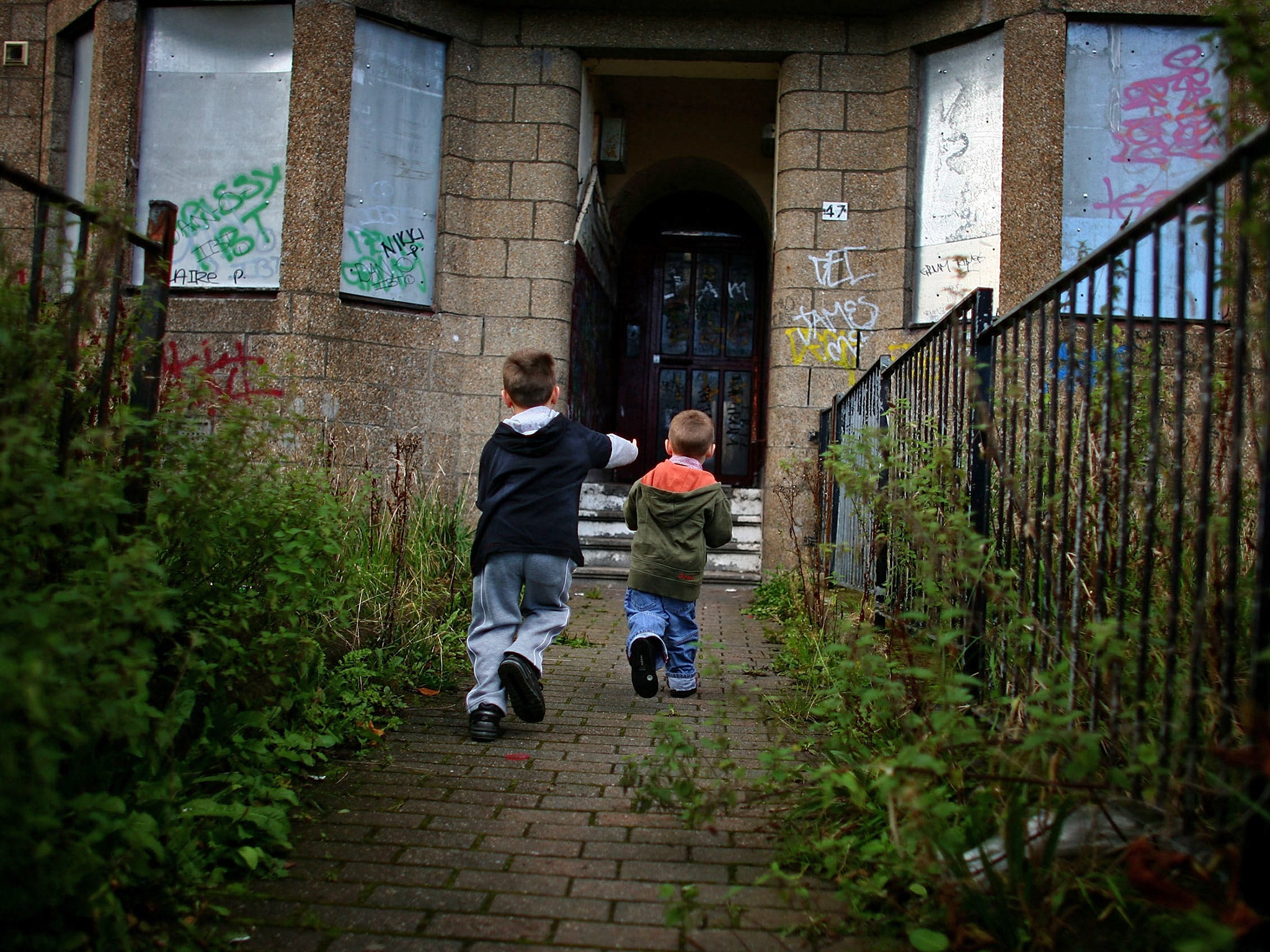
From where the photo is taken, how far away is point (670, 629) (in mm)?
4211

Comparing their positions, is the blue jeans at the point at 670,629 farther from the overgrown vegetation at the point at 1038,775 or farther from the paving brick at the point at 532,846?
the paving brick at the point at 532,846

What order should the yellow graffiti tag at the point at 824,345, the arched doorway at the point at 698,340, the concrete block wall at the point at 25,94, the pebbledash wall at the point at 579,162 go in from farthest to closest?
the arched doorway at the point at 698,340, the concrete block wall at the point at 25,94, the yellow graffiti tag at the point at 824,345, the pebbledash wall at the point at 579,162

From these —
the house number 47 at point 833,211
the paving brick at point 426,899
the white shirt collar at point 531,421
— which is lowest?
the paving brick at point 426,899

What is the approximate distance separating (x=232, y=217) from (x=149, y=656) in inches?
263

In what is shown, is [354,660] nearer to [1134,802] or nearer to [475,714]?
[475,714]

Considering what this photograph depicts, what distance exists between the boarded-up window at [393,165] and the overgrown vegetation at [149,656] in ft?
15.0

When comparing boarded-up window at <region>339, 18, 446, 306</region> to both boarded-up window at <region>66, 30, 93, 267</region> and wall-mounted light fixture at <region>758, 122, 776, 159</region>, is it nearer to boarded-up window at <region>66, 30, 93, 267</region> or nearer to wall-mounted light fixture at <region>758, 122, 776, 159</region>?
A: boarded-up window at <region>66, 30, 93, 267</region>

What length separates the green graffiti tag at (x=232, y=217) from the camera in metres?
7.61

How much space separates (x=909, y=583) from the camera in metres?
3.85

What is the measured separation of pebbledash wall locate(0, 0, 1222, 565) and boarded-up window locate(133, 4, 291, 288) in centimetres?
7

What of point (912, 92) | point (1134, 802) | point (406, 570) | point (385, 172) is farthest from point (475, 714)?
point (912, 92)

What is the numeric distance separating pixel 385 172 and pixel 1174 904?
7.70 metres

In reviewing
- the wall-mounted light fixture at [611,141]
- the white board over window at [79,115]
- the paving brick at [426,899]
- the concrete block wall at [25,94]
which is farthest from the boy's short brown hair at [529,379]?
the concrete block wall at [25,94]

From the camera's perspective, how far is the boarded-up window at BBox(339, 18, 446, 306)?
7.60 metres
